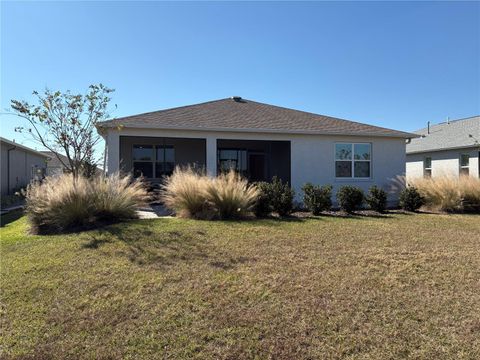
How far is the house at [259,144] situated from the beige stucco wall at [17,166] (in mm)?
8906

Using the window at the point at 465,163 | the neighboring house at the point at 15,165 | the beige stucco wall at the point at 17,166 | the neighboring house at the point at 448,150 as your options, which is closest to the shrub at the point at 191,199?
the neighboring house at the point at 15,165

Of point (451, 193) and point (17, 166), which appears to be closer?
point (451, 193)

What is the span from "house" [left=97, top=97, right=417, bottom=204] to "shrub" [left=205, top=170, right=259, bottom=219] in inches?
155

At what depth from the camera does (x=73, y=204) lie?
27.9 feet

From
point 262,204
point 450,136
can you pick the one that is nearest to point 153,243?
point 262,204

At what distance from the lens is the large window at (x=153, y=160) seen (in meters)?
18.1

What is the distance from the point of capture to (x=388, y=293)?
4902 mm

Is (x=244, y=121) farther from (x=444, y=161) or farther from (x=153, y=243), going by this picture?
(x=444, y=161)

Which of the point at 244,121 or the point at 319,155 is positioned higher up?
the point at 244,121

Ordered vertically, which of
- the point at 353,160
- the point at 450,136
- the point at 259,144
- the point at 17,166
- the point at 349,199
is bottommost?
the point at 349,199

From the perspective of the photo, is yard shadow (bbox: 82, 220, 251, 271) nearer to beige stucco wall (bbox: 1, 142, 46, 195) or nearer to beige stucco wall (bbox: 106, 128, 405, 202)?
beige stucco wall (bbox: 106, 128, 405, 202)

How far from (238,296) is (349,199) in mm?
7049

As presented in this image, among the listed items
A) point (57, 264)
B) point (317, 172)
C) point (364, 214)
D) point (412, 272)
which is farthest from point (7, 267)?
point (317, 172)

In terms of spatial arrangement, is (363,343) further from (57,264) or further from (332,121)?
(332,121)
